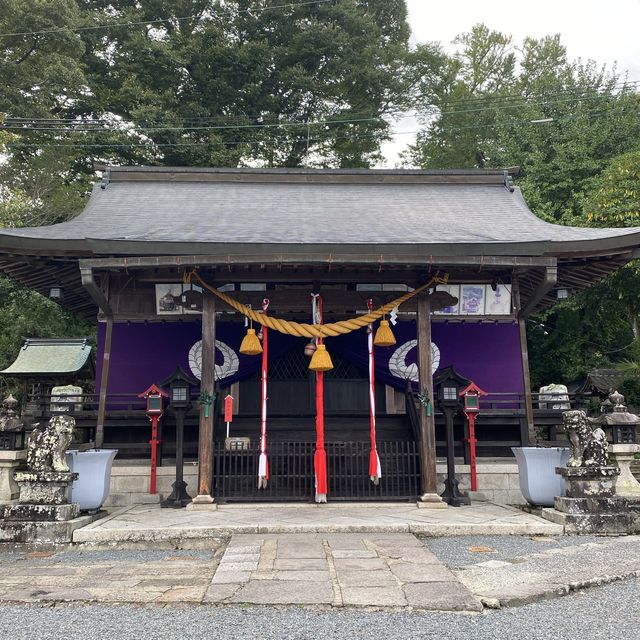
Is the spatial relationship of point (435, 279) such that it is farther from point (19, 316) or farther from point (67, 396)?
point (19, 316)

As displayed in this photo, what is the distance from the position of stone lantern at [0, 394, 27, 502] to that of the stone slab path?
311cm

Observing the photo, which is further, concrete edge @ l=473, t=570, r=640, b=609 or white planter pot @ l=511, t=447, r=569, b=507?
white planter pot @ l=511, t=447, r=569, b=507

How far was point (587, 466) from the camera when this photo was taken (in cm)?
638

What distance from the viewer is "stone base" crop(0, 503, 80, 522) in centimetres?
597

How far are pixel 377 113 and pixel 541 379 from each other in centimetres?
1419

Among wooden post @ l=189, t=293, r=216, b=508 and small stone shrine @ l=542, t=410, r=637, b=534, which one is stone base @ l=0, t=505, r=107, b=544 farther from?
small stone shrine @ l=542, t=410, r=637, b=534

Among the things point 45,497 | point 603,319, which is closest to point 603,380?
point 603,319

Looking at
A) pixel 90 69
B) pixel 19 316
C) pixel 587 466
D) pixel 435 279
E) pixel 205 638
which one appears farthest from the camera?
pixel 90 69

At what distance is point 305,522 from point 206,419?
2.01m

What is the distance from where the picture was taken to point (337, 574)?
4.33 m

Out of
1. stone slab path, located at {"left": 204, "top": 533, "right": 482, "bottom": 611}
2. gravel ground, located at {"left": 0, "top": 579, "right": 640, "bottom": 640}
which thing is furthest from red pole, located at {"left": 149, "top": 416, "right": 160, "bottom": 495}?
gravel ground, located at {"left": 0, "top": 579, "right": 640, "bottom": 640}

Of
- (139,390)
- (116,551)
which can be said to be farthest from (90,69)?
(116,551)

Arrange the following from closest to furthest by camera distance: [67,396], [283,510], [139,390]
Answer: [283,510], [67,396], [139,390]

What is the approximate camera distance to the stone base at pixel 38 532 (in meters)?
5.80
